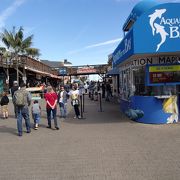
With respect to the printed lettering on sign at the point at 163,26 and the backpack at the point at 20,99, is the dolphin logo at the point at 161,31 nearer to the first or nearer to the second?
the printed lettering on sign at the point at 163,26

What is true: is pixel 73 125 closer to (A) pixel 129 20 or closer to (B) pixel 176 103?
(B) pixel 176 103

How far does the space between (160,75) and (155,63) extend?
2.34ft

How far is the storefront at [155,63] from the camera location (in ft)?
37.4

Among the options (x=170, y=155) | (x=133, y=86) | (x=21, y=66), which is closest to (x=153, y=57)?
(x=133, y=86)

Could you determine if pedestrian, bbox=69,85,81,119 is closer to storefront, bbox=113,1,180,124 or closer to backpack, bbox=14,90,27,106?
storefront, bbox=113,1,180,124

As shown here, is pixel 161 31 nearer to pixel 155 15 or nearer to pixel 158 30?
pixel 158 30

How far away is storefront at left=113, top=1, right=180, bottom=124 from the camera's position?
11.4 meters

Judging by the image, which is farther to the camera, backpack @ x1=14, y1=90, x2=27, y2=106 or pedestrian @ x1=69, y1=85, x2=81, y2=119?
pedestrian @ x1=69, y1=85, x2=81, y2=119

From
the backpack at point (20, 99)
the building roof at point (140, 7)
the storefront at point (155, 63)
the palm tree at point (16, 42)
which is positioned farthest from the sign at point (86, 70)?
Answer: the backpack at point (20, 99)

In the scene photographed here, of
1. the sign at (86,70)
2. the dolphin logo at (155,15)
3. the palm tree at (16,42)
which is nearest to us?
the dolphin logo at (155,15)

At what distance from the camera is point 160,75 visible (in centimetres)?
1238

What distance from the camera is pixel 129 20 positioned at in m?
17.1

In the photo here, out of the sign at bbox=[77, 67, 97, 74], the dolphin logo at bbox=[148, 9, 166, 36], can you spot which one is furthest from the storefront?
the sign at bbox=[77, 67, 97, 74]

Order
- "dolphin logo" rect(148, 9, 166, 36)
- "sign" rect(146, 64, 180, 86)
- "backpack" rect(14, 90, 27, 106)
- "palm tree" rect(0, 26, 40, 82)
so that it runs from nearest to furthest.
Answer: "backpack" rect(14, 90, 27, 106) → "dolphin logo" rect(148, 9, 166, 36) → "sign" rect(146, 64, 180, 86) → "palm tree" rect(0, 26, 40, 82)
